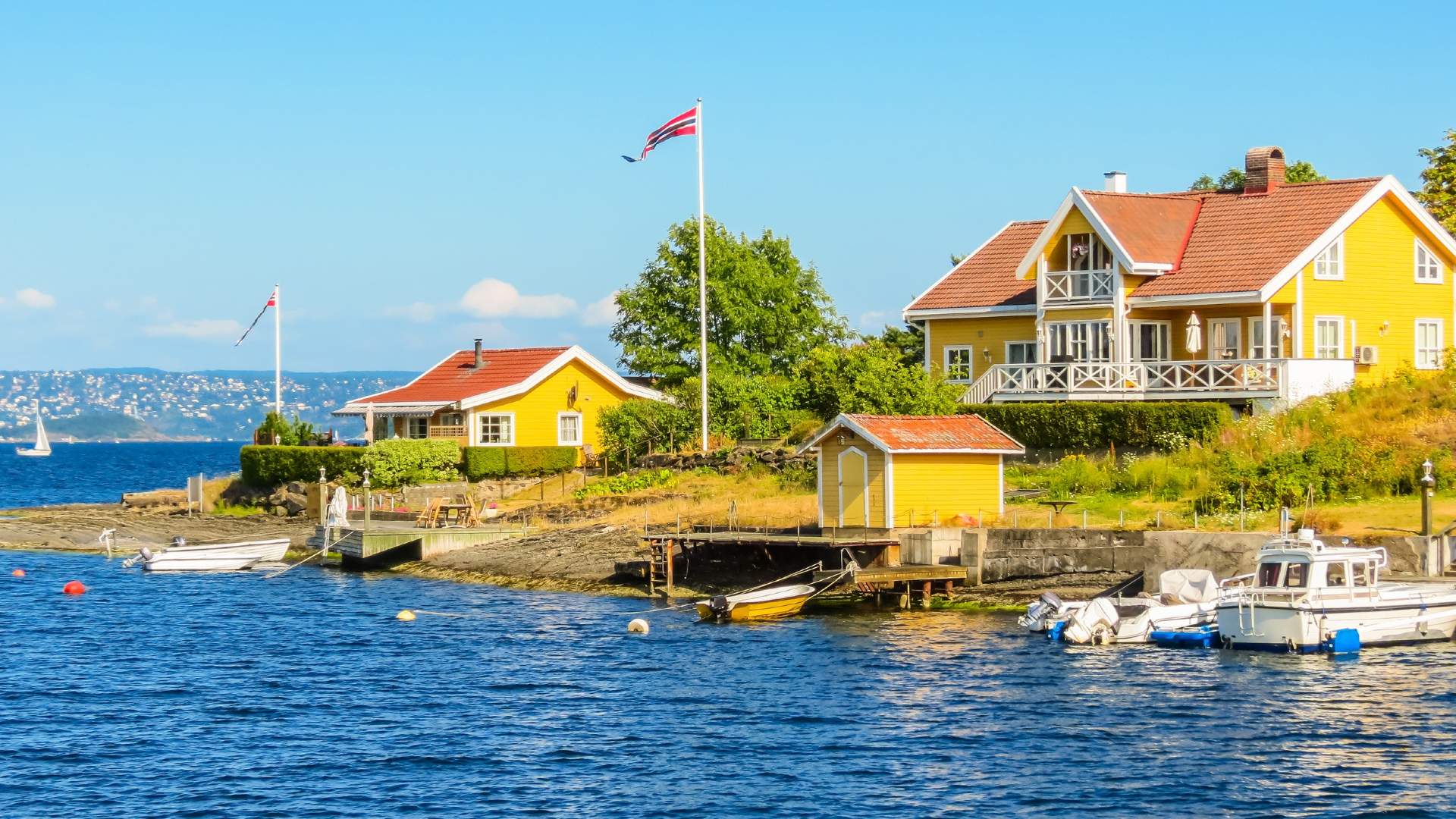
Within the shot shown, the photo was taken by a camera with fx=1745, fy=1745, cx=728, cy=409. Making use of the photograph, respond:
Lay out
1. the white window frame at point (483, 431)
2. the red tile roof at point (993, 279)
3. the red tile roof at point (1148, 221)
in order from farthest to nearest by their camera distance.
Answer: the white window frame at point (483, 431) < the red tile roof at point (993, 279) < the red tile roof at point (1148, 221)

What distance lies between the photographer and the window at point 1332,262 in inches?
2197

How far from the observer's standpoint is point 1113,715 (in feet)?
102

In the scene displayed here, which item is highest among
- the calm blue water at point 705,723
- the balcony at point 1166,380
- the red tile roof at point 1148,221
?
the red tile roof at point 1148,221

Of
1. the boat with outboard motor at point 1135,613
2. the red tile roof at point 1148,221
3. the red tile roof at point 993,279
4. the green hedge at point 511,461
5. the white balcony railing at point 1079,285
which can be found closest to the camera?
the boat with outboard motor at point 1135,613

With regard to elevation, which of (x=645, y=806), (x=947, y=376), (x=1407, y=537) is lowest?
(x=645, y=806)

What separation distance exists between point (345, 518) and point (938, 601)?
24082 millimetres

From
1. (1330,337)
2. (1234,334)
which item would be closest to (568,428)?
(1234,334)

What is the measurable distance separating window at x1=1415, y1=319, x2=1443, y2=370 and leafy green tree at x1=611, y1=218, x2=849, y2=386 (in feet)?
97.0

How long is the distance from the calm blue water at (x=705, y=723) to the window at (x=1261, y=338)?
17794 mm

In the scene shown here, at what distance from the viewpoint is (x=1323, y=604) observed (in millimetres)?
36438

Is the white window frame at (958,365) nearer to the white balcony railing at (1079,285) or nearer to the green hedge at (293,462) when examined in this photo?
the white balcony railing at (1079,285)

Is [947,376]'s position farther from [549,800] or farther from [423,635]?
[549,800]

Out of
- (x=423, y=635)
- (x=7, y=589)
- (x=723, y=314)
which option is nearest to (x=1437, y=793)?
(x=423, y=635)

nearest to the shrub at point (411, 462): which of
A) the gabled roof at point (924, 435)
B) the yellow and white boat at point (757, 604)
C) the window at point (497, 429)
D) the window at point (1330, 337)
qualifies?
the window at point (497, 429)
